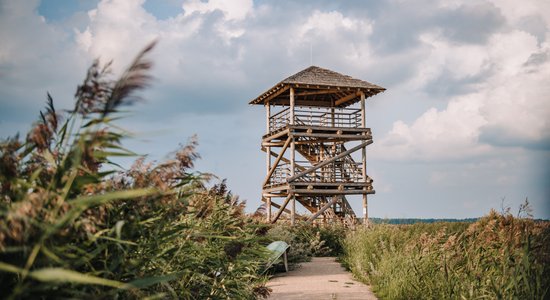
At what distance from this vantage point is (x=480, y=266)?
18.5 feet

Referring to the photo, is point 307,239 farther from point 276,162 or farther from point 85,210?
point 85,210

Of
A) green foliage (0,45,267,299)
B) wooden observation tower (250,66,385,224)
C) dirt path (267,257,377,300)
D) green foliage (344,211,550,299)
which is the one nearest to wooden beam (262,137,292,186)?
wooden observation tower (250,66,385,224)

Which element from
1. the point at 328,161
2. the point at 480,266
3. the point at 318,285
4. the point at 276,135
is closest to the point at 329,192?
the point at 328,161

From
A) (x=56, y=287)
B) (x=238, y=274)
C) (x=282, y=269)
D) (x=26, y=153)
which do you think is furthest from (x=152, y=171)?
(x=282, y=269)

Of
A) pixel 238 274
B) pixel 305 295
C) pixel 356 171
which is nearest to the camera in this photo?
pixel 238 274

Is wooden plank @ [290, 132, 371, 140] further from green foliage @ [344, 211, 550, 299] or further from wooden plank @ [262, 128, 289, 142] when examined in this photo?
green foliage @ [344, 211, 550, 299]

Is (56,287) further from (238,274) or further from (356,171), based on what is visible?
(356,171)

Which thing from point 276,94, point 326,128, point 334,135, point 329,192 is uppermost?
point 276,94

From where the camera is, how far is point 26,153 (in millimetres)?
2250

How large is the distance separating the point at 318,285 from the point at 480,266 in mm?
3378

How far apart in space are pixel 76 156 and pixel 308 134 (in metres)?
20.2

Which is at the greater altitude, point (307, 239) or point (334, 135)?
point (334, 135)

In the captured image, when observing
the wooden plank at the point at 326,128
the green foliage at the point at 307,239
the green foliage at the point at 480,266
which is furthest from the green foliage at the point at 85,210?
the wooden plank at the point at 326,128

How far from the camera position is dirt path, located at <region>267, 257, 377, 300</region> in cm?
747
